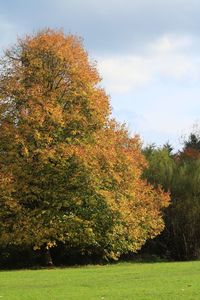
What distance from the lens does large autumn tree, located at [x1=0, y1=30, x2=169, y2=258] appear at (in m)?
36.2

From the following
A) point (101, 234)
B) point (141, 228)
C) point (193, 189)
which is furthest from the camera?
point (193, 189)

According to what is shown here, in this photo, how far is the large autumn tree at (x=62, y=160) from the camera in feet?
119

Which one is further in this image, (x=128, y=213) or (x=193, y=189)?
(x=193, y=189)

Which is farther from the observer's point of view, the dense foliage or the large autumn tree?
the dense foliage

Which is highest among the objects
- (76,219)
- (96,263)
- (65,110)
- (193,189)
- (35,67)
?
(35,67)

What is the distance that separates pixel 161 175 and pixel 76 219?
17174 mm

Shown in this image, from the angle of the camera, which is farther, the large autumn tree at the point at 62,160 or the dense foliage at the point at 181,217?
the dense foliage at the point at 181,217

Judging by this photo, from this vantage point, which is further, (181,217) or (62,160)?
(181,217)

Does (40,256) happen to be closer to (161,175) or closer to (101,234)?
(101,234)

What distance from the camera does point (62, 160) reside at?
36281 millimetres

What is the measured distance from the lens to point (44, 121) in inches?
1460

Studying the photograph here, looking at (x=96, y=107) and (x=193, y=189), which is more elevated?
(x=96, y=107)

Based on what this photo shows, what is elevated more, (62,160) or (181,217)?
(62,160)

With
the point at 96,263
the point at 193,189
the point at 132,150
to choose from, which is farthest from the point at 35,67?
the point at 193,189
